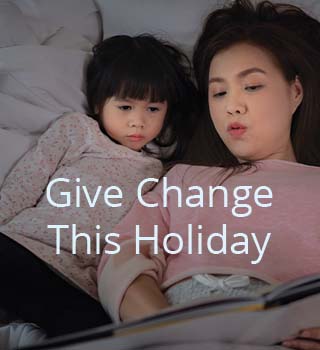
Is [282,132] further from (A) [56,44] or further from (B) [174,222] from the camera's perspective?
(A) [56,44]

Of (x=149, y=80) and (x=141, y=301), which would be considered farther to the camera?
(x=149, y=80)

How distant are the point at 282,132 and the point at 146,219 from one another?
Answer: 0.95 ft

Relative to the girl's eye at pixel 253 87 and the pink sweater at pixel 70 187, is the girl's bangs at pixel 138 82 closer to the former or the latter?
the pink sweater at pixel 70 187

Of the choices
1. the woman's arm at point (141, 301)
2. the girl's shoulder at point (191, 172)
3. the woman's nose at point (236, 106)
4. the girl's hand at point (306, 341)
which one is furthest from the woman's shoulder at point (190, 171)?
the girl's hand at point (306, 341)

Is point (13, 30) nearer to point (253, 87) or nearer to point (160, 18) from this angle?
point (160, 18)

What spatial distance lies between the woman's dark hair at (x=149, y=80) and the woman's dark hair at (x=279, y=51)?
0.04m

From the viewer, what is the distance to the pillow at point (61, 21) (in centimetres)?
134

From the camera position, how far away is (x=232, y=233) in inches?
40.0

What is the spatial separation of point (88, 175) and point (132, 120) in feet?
0.46

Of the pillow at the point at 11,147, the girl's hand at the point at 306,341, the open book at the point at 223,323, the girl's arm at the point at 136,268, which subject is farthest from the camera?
the pillow at the point at 11,147

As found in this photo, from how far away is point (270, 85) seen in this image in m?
1.11

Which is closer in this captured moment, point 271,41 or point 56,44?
point 271,41

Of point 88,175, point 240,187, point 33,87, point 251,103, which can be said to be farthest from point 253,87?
point 33,87

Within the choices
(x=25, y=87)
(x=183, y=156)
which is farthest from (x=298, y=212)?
(x=25, y=87)
